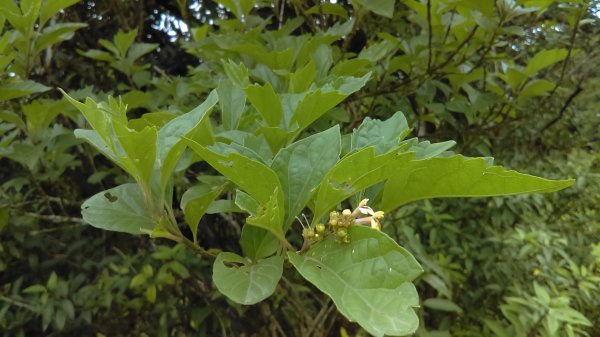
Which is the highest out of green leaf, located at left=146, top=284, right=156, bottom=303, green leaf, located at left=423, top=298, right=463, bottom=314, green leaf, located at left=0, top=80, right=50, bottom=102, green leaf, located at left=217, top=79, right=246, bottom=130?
green leaf, located at left=217, top=79, right=246, bottom=130

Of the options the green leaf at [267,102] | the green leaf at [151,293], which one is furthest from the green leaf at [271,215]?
the green leaf at [151,293]

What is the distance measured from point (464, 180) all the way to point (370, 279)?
17cm

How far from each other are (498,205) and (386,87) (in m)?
0.90

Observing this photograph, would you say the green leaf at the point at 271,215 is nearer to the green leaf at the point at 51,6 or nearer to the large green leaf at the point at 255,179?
the large green leaf at the point at 255,179

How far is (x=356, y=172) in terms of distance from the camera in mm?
608

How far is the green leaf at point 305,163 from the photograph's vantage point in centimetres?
66

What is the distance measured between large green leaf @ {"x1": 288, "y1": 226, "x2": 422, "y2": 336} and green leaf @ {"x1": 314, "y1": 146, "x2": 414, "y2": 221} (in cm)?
5

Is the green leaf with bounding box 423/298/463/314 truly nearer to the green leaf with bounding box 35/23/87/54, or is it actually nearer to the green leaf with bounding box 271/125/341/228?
the green leaf with bounding box 271/125/341/228

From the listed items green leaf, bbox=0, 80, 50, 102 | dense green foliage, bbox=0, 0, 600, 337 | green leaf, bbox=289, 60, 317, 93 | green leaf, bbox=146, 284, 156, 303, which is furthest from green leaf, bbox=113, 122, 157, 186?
green leaf, bbox=146, 284, 156, 303

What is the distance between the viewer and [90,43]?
2.21 m

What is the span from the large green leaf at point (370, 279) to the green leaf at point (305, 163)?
8cm

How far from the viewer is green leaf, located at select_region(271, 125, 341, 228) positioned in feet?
2.18

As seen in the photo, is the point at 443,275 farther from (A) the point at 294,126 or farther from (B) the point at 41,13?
(B) the point at 41,13

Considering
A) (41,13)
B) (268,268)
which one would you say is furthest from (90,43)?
(268,268)
